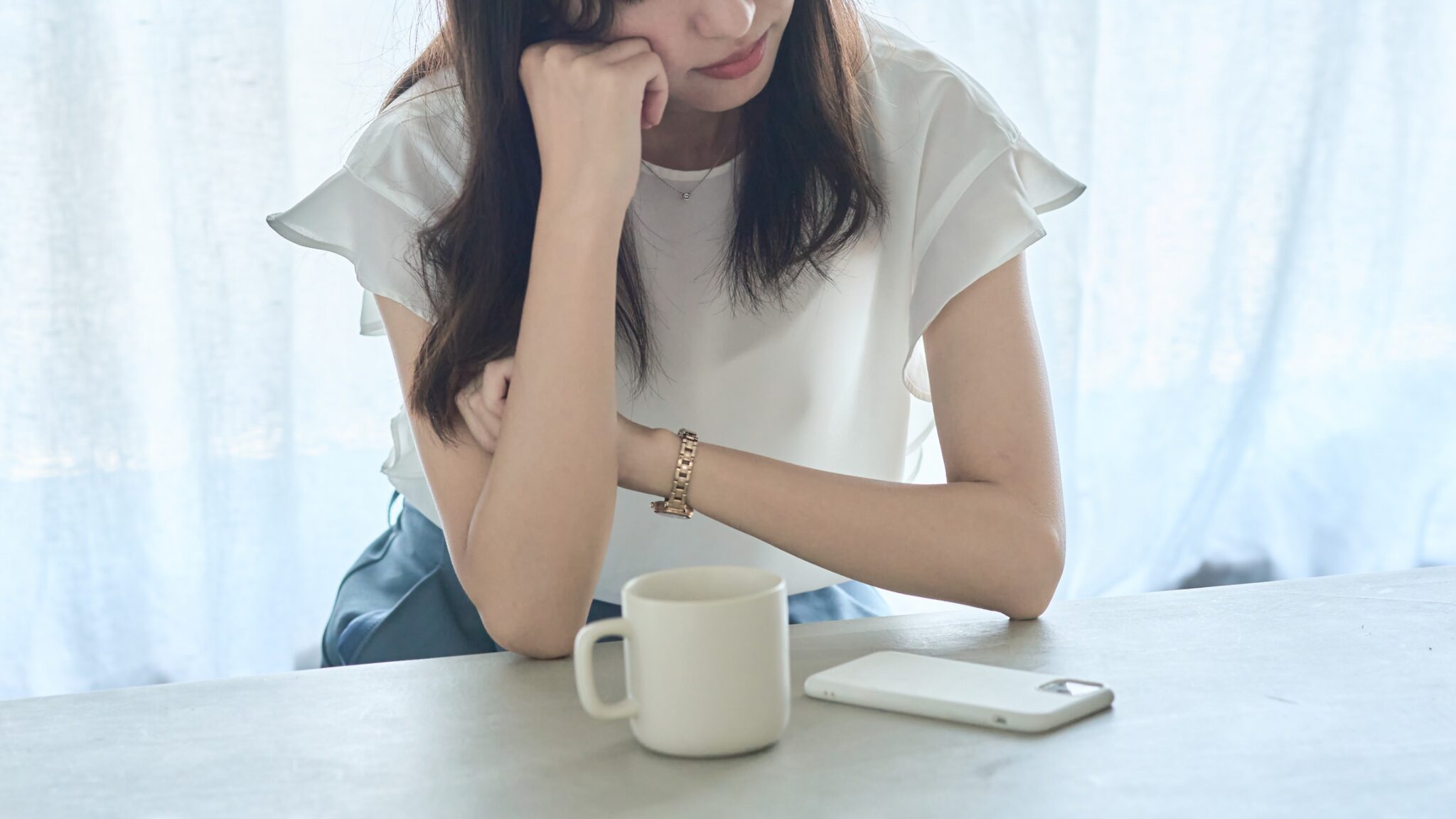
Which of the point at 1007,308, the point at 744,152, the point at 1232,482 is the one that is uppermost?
the point at 744,152

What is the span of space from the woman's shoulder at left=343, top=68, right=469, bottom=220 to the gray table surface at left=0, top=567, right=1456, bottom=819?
471 mm

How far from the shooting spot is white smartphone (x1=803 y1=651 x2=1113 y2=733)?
622 mm

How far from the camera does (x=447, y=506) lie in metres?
1.03

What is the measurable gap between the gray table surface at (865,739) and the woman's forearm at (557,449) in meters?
0.13

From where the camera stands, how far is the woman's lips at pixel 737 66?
1.05 metres

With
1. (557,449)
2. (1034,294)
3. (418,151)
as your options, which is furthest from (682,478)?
(1034,294)

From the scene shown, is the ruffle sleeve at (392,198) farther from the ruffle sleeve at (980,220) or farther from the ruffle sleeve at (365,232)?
the ruffle sleeve at (980,220)

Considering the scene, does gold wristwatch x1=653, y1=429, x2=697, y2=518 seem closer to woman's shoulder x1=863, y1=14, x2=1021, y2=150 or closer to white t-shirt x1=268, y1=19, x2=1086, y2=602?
white t-shirt x1=268, y1=19, x2=1086, y2=602

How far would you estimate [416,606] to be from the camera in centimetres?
111

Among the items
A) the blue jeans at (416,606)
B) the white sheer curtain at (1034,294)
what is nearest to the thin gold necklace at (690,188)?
the blue jeans at (416,606)

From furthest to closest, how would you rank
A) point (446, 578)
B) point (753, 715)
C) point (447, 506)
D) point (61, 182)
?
point (61, 182)
point (446, 578)
point (447, 506)
point (753, 715)

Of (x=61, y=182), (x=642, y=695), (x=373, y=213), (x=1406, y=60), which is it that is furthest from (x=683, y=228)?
(x=1406, y=60)

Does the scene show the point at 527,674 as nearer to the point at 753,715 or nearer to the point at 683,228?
the point at 753,715

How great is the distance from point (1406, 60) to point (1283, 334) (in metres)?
0.60
